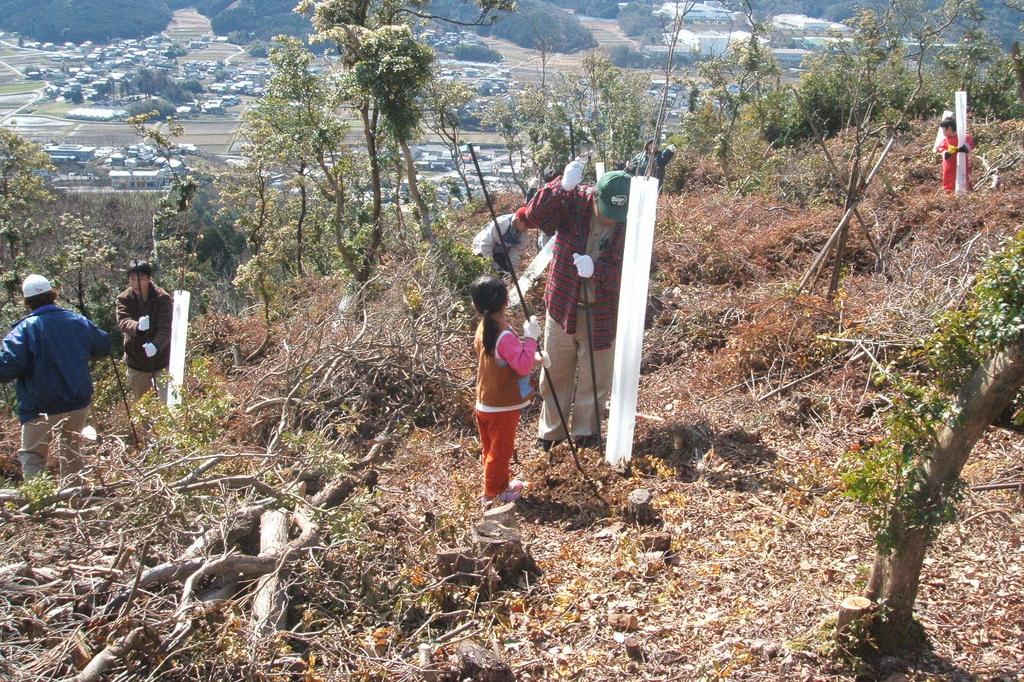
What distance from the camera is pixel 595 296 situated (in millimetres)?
4348

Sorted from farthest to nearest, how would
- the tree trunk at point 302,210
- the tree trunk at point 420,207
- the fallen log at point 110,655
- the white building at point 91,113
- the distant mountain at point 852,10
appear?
the white building at point 91,113
the distant mountain at point 852,10
the tree trunk at point 302,210
the tree trunk at point 420,207
the fallen log at point 110,655

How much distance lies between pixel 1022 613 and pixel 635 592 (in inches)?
53.4

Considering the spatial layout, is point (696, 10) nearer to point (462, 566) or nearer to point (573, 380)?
point (573, 380)

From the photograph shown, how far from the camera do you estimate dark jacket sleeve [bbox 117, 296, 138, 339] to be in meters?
5.45

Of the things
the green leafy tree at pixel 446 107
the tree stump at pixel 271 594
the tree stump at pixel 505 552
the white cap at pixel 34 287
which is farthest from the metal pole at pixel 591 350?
the green leafy tree at pixel 446 107

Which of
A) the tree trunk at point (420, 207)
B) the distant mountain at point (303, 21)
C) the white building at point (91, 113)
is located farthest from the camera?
the white building at point (91, 113)

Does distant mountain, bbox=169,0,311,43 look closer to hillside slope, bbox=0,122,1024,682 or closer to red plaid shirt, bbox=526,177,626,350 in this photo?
hillside slope, bbox=0,122,1024,682

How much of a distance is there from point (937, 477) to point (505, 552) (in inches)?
65.9

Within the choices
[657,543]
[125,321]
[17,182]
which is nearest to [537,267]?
[657,543]

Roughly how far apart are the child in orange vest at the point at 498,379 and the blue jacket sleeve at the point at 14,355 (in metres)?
2.47

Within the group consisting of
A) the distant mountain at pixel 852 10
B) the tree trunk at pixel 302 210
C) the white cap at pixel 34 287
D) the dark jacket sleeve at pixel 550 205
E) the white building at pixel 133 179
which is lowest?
the white building at pixel 133 179

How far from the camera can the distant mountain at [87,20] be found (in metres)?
49.4

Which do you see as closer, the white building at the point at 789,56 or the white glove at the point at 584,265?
the white glove at the point at 584,265

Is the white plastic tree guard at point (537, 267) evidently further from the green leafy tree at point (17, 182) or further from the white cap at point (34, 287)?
the green leafy tree at point (17, 182)
